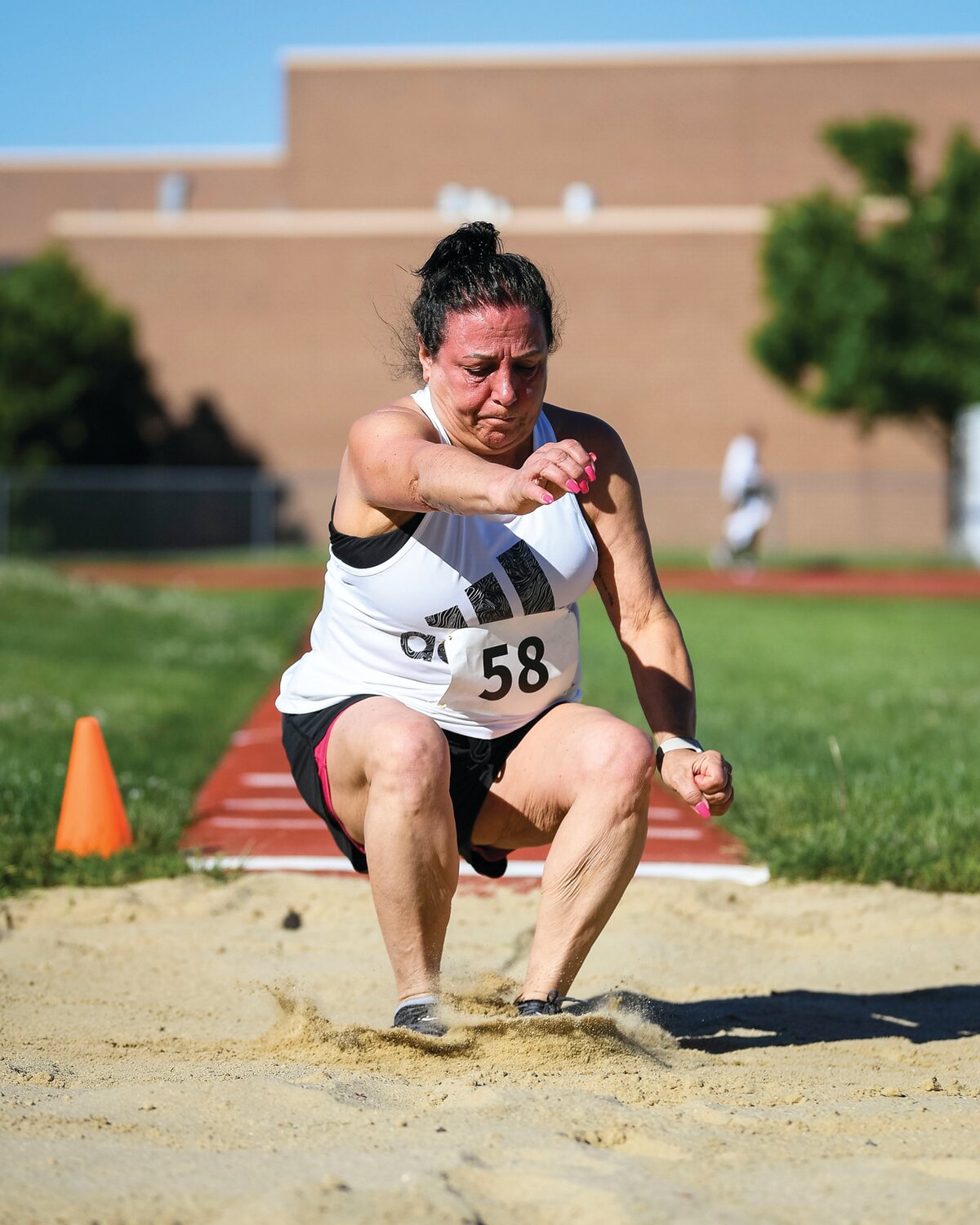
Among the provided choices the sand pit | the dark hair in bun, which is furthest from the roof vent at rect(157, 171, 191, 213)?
the dark hair in bun

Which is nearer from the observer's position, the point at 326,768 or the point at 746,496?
the point at 326,768

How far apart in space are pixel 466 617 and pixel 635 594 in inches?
18.4

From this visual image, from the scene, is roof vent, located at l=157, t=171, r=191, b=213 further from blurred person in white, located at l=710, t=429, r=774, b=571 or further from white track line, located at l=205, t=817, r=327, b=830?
white track line, located at l=205, t=817, r=327, b=830

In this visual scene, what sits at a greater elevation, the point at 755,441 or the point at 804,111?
the point at 804,111

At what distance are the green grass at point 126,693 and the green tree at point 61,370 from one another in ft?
46.9

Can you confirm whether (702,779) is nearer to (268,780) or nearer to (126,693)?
(268,780)

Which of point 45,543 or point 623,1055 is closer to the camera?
point 623,1055

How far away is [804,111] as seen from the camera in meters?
41.6

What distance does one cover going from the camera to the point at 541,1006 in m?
3.31

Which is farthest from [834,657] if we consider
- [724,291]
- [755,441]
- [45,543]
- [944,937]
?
[724,291]

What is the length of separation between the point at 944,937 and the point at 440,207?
3918 cm

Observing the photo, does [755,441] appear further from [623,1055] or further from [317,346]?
[623,1055]

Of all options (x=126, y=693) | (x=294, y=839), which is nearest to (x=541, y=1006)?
→ (x=294, y=839)

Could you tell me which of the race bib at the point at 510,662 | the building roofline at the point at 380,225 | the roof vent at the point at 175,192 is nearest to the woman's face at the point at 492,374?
the race bib at the point at 510,662
